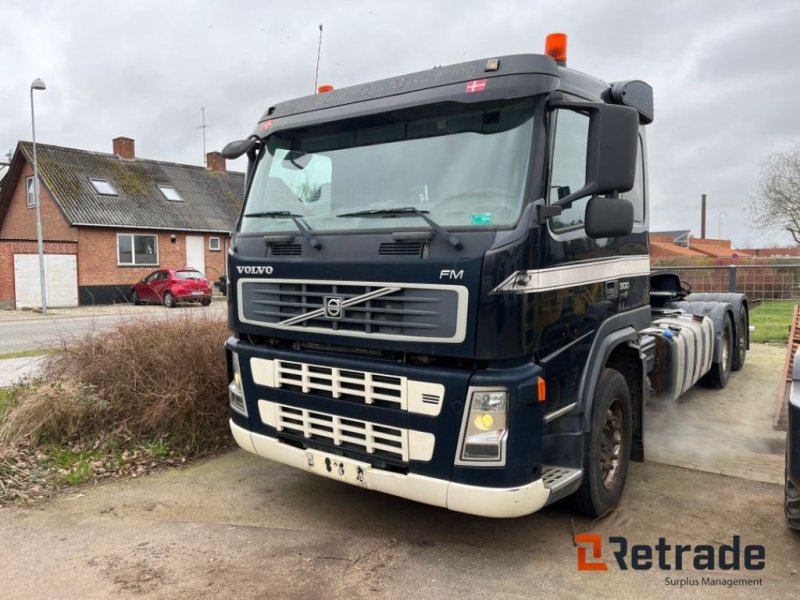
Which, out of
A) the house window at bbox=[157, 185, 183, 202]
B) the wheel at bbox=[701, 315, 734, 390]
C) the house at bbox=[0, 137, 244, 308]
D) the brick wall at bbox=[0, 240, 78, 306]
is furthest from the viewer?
the house window at bbox=[157, 185, 183, 202]

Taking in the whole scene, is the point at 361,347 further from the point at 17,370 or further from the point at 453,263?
the point at 17,370

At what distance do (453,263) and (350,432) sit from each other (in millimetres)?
1184

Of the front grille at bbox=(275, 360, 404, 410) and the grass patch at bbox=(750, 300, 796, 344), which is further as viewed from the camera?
the grass patch at bbox=(750, 300, 796, 344)

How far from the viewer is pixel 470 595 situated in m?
3.14

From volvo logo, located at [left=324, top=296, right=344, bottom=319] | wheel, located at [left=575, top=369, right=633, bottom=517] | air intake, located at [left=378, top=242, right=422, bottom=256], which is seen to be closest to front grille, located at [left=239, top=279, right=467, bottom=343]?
volvo logo, located at [left=324, top=296, right=344, bottom=319]

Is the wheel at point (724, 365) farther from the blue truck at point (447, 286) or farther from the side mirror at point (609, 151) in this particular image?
the side mirror at point (609, 151)

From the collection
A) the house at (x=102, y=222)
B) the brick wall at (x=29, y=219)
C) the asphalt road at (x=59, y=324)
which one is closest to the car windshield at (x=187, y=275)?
the house at (x=102, y=222)

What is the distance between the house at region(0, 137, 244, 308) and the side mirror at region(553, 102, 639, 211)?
20.0 meters

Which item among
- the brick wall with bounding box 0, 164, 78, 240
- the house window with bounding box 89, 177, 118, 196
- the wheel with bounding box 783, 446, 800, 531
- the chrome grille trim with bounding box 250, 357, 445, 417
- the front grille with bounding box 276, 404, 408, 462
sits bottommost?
the wheel with bounding box 783, 446, 800, 531

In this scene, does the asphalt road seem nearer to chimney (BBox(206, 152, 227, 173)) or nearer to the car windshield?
the car windshield

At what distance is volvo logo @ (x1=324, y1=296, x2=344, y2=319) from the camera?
11.6 ft

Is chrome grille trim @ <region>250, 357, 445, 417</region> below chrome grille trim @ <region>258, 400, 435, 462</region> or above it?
above

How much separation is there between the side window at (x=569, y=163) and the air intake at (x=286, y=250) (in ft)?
4.90

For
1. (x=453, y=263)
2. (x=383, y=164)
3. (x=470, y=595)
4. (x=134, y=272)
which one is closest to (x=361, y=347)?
(x=453, y=263)
